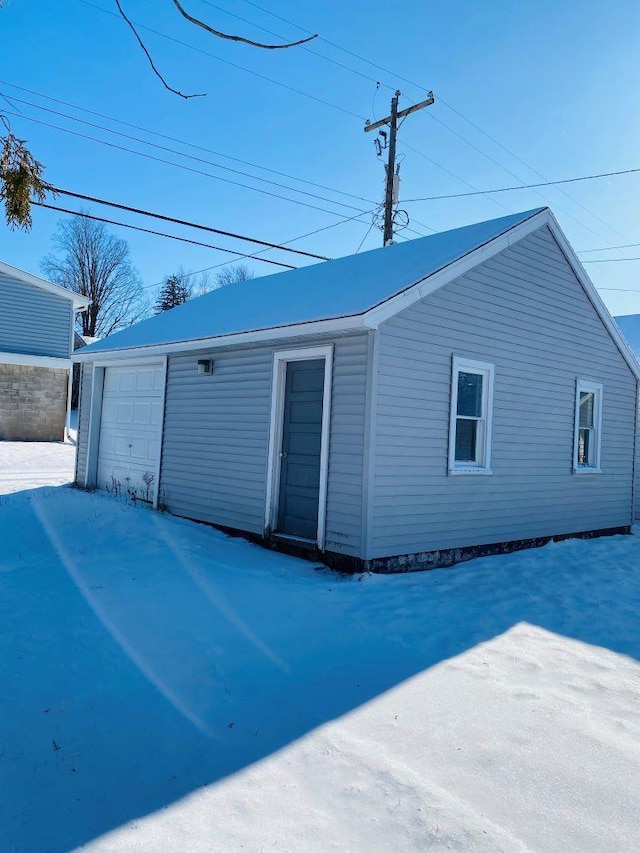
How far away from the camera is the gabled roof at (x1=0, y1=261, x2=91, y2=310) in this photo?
63.1 feet

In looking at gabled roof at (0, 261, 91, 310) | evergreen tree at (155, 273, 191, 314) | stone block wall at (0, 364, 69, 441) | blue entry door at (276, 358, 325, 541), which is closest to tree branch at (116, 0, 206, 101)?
blue entry door at (276, 358, 325, 541)

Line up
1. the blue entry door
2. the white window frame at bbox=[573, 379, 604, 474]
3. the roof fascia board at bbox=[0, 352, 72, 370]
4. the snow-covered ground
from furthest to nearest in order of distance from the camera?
the roof fascia board at bbox=[0, 352, 72, 370] → the white window frame at bbox=[573, 379, 604, 474] → the blue entry door → the snow-covered ground

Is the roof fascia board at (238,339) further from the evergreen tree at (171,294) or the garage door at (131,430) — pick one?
the evergreen tree at (171,294)

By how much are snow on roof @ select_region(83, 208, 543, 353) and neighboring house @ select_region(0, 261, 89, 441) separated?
30.0 feet

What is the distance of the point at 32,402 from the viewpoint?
1962 centimetres

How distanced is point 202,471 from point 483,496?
392 centimetres

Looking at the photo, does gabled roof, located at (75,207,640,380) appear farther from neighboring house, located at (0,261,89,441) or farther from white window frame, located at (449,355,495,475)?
neighboring house, located at (0,261,89,441)

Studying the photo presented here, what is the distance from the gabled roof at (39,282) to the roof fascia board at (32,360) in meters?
2.19

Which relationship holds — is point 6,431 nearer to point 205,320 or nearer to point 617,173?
point 205,320

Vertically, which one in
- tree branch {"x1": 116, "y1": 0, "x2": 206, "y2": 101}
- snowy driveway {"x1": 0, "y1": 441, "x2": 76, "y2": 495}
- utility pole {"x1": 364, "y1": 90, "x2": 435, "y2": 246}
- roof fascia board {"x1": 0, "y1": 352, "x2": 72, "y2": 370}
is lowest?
snowy driveway {"x1": 0, "y1": 441, "x2": 76, "y2": 495}

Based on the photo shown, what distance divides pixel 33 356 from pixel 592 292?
16.5m

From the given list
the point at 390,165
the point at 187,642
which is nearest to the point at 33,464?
the point at 390,165

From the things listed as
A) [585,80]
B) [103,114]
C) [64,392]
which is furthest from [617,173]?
[64,392]

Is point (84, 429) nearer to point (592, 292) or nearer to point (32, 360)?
point (32, 360)
